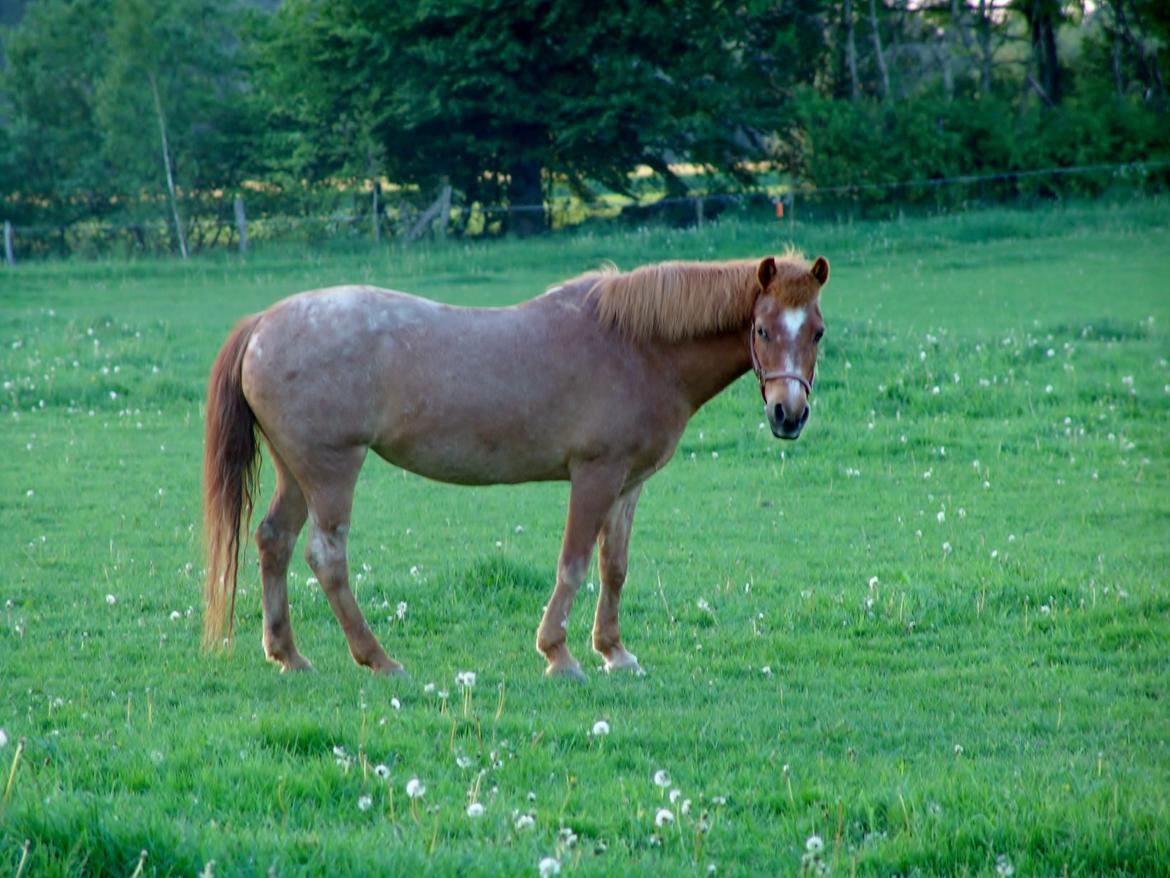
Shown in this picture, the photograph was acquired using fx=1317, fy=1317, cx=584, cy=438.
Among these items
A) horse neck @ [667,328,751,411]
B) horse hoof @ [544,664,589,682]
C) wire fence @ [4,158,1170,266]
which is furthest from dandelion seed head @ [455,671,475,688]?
wire fence @ [4,158,1170,266]

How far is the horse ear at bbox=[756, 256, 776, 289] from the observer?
674 cm

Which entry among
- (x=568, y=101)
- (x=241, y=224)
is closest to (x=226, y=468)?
(x=241, y=224)

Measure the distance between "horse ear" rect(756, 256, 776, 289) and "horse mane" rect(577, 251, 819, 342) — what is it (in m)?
0.15

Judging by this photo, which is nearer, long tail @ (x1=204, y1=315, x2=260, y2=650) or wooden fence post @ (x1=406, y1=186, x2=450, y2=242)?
long tail @ (x1=204, y1=315, x2=260, y2=650)

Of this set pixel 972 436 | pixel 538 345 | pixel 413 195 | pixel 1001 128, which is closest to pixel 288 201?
pixel 413 195

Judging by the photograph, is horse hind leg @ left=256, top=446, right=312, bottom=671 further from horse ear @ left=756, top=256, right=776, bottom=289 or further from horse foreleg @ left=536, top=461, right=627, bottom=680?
horse ear @ left=756, top=256, right=776, bottom=289

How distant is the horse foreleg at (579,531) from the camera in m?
7.02

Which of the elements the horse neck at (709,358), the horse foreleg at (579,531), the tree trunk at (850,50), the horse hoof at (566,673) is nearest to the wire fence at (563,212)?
the tree trunk at (850,50)

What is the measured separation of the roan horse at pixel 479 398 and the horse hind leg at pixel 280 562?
0.01 m

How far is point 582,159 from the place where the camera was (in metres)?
38.3

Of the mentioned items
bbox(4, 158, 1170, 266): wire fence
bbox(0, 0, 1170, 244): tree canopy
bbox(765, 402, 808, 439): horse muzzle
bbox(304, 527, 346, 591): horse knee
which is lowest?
bbox(304, 527, 346, 591): horse knee

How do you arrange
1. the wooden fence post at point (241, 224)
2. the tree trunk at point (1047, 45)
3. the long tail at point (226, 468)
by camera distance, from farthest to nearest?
the tree trunk at point (1047, 45) → the wooden fence post at point (241, 224) → the long tail at point (226, 468)

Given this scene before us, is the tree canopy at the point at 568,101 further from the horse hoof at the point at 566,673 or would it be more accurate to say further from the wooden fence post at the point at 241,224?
the horse hoof at the point at 566,673

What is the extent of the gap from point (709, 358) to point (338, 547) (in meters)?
2.26
